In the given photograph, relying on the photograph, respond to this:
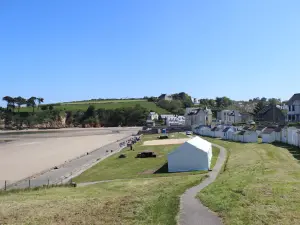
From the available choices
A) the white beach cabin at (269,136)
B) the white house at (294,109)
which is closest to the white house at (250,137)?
the white beach cabin at (269,136)

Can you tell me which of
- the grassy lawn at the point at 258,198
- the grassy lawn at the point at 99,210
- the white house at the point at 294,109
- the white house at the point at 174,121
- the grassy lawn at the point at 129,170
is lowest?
the grassy lawn at the point at 129,170

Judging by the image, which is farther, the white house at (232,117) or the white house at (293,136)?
the white house at (232,117)

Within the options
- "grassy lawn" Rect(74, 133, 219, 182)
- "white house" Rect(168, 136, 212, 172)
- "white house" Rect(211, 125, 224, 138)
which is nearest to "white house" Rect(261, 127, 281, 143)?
"grassy lawn" Rect(74, 133, 219, 182)

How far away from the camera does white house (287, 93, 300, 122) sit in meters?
80.2

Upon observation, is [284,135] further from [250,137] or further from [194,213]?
[194,213]

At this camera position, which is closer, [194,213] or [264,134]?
[194,213]

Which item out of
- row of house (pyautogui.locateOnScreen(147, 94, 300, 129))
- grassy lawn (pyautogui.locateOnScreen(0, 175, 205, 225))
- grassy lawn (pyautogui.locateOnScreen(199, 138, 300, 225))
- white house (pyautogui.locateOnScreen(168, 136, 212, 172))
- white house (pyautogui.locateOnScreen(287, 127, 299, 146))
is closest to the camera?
grassy lawn (pyautogui.locateOnScreen(199, 138, 300, 225))

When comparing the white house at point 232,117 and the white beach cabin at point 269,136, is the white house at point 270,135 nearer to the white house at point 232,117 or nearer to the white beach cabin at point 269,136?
the white beach cabin at point 269,136

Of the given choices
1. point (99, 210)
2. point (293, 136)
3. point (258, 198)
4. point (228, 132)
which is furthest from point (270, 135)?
point (99, 210)

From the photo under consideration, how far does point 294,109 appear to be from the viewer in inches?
3209

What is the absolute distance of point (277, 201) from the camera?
52.5 ft

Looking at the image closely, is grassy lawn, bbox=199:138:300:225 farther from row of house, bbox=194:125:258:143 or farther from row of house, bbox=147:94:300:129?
row of house, bbox=147:94:300:129

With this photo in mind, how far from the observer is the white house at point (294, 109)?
263 ft

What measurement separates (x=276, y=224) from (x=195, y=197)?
20.3ft
